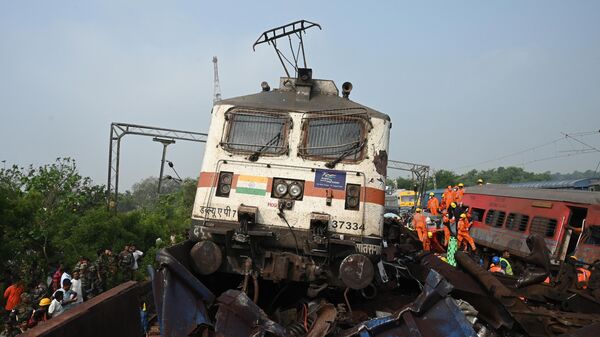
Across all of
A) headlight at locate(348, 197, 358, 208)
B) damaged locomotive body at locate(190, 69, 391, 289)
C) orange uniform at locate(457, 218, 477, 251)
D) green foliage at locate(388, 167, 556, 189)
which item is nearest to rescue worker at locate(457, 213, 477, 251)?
orange uniform at locate(457, 218, 477, 251)

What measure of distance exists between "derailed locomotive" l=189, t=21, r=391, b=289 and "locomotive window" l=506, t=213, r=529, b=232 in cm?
1135

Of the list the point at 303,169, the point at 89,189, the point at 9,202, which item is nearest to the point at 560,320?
the point at 303,169

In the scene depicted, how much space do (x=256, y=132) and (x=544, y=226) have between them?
1169cm

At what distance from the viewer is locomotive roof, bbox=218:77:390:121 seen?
19.8 feet

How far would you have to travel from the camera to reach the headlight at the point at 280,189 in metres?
5.69

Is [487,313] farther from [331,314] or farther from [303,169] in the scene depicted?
[303,169]

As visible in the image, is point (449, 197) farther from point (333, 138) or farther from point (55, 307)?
point (55, 307)

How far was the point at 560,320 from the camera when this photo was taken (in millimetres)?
5754

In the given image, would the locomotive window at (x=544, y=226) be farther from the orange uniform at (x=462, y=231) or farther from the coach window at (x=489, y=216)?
the orange uniform at (x=462, y=231)

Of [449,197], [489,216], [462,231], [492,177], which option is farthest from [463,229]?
[492,177]

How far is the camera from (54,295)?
822 cm

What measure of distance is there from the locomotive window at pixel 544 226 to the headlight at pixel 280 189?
36.9ft

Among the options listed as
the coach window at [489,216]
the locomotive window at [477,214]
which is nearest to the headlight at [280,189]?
the coach window at [489,216]

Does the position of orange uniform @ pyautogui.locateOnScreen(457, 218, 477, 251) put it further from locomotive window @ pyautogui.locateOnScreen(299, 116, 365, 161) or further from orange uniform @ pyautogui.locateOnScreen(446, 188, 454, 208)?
locomotive window @ pyautogui.locateOnScreen(299, 116, 365, 161)
